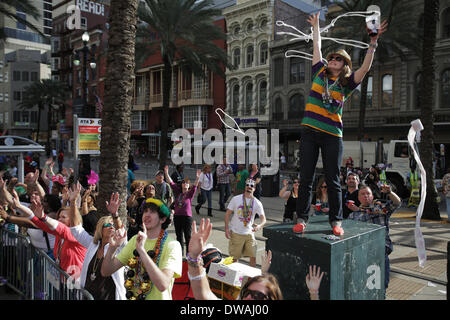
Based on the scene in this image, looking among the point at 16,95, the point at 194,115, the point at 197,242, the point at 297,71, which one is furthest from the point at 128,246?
the point at 16,95

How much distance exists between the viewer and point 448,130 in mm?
24047

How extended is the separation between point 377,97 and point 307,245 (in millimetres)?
28347

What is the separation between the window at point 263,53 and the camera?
3559 cm

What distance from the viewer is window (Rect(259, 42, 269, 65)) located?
35594 millimetres

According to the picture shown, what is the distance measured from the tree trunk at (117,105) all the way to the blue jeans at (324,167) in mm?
3022

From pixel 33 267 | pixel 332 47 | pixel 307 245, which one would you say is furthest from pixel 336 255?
pixel 332 47

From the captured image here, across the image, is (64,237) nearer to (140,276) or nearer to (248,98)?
(140,276)

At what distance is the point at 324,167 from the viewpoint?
3.87 m

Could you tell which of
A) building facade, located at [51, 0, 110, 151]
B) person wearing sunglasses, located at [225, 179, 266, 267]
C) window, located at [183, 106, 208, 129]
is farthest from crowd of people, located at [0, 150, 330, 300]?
building facade, located at [51, 0, 110, 151]

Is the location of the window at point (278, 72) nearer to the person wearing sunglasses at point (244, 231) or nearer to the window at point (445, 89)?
the window at point (445, 89)

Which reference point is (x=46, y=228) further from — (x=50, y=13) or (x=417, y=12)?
(x=50, y=13)

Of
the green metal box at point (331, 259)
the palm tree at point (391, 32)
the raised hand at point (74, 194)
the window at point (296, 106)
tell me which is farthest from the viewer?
the window at point (296, 106)

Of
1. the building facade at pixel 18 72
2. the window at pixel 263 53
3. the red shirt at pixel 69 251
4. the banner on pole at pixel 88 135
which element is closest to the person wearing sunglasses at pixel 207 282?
the red shirt at pixel 69 251

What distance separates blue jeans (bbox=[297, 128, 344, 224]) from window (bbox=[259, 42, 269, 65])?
33373 millimetres
